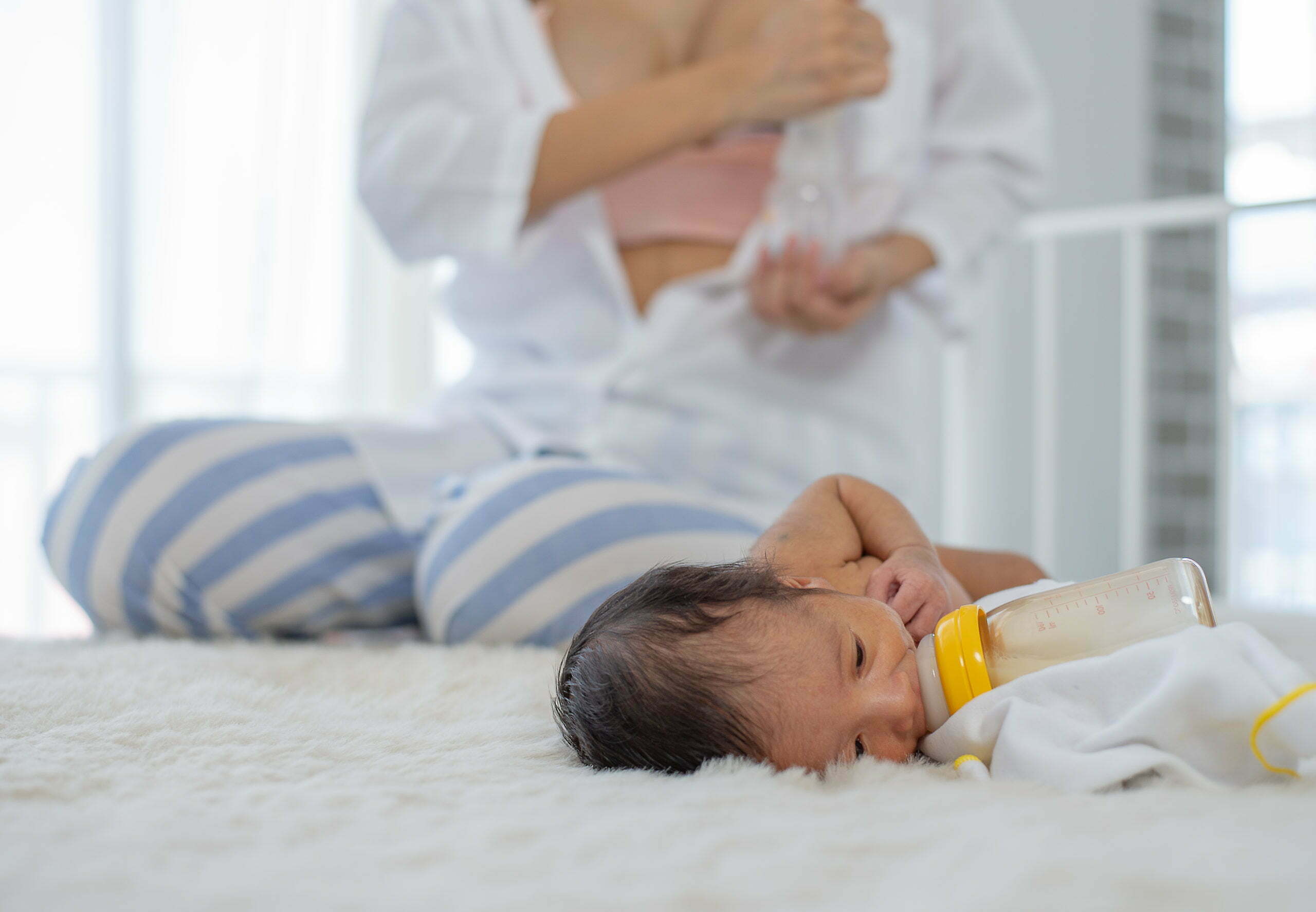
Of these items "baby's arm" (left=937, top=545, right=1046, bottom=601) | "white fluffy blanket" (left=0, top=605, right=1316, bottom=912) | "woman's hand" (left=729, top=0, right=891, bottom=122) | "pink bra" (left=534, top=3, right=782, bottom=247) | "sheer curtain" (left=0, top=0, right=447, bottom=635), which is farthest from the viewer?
"sheer curtain" (left=0, top=0, right=447, bottom=635)

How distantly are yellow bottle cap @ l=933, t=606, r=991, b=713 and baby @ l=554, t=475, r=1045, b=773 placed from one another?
0.07 feet

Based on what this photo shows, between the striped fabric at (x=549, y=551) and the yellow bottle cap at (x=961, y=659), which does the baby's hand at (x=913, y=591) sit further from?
the striped fabric at (x=549, y=551)

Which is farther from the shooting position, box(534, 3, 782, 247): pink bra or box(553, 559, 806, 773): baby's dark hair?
box(534, 3, 782, 247): pink bra

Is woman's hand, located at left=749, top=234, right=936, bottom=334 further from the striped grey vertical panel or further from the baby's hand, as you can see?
the striped grey vertical panel

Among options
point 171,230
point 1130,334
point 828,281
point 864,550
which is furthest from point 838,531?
point 171,230

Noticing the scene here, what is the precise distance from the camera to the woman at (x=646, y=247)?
1.10 metres

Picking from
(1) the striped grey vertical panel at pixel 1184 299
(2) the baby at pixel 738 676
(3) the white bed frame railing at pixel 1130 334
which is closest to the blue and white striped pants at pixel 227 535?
(2) the baby at pixel 738 676

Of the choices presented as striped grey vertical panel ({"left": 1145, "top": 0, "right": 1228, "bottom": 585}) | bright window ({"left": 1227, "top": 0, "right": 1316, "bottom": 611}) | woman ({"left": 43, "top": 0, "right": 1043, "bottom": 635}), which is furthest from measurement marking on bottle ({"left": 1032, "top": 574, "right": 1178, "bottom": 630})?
striped grey vertical panel ({"left": 1145, "top": 0, "right": 1228, "bottom": 585})

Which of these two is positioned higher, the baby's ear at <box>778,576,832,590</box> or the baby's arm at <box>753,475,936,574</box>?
the baby's arm at <box>753,475,936,574</box>

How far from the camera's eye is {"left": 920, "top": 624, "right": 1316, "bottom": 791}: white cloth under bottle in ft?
1.65

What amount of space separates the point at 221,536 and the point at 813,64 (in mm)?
788

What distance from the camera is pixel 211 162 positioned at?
6.92 ft

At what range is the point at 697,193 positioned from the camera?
4.60ft

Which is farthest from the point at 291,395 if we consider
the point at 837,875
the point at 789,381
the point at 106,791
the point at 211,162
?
the point at 837,875
